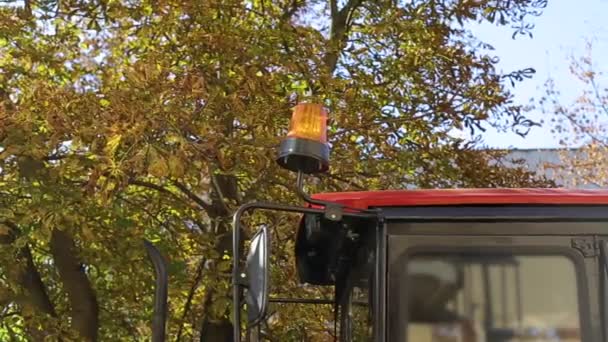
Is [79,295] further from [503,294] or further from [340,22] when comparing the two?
[503,294]

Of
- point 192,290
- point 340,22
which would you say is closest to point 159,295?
point 192,290

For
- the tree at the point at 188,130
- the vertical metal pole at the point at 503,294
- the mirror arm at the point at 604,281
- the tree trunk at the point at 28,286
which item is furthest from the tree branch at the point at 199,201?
the mirror arm at the point at 604,281

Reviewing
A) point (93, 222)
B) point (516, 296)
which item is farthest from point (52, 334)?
point (516, 296)

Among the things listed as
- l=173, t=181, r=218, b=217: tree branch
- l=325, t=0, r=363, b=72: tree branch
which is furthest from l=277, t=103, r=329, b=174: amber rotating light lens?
l=325, t=0, r=363, b=72: tree branch

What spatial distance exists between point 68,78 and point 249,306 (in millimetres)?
4527

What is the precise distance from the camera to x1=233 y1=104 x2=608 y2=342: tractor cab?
2822 millimetres

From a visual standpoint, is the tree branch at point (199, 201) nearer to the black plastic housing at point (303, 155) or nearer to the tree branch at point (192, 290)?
the tree branch at point (192, 290)

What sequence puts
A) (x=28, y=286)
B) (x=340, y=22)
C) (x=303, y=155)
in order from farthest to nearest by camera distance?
(x=340, y=22)
(x=28, y=286)
(x=303, y=155)

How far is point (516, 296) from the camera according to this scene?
286 centimetres

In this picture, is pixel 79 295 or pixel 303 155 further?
pixel 79 295

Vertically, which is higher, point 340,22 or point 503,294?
point 340,22

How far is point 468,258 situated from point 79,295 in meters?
4.59

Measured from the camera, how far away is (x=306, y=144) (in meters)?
2.96

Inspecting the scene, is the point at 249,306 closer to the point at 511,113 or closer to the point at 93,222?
the point at 93,222
